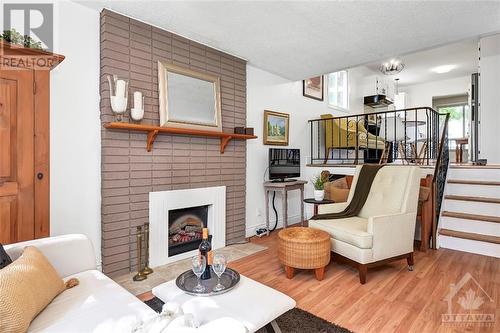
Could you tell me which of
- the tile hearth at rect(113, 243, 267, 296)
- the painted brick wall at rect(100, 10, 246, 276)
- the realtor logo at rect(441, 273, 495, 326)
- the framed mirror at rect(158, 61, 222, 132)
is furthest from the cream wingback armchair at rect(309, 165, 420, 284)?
the framed mirror at rect(158, 61, 222, 132)

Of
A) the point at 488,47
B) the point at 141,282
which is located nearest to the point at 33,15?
the point at 141,282

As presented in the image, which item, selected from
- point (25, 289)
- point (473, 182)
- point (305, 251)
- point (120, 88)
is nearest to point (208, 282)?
point (25, 289)

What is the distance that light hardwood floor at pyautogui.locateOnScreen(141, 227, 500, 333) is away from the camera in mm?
1898

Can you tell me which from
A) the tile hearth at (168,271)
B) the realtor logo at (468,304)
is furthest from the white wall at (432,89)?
the tile hearth at (168,271)

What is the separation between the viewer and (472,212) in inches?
141

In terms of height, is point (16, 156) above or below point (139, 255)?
→ above

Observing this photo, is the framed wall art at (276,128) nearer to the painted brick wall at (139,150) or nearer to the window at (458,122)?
the painted brick wall at (139,150)

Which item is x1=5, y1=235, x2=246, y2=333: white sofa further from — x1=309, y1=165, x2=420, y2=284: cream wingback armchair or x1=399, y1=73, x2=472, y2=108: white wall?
x1=399, y1=73, x2=472, y2=108: white wall

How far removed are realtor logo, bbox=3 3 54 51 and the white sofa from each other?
5.67 feet

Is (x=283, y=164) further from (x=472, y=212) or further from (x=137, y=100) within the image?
(x=472, y=212)

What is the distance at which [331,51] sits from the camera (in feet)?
11.5

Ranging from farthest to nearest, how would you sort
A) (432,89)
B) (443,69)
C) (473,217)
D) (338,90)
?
(432,89) → (443,69) → (338,90) → (473,217)

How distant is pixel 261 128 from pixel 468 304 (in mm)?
3086

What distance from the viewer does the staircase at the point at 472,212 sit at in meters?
3.25
